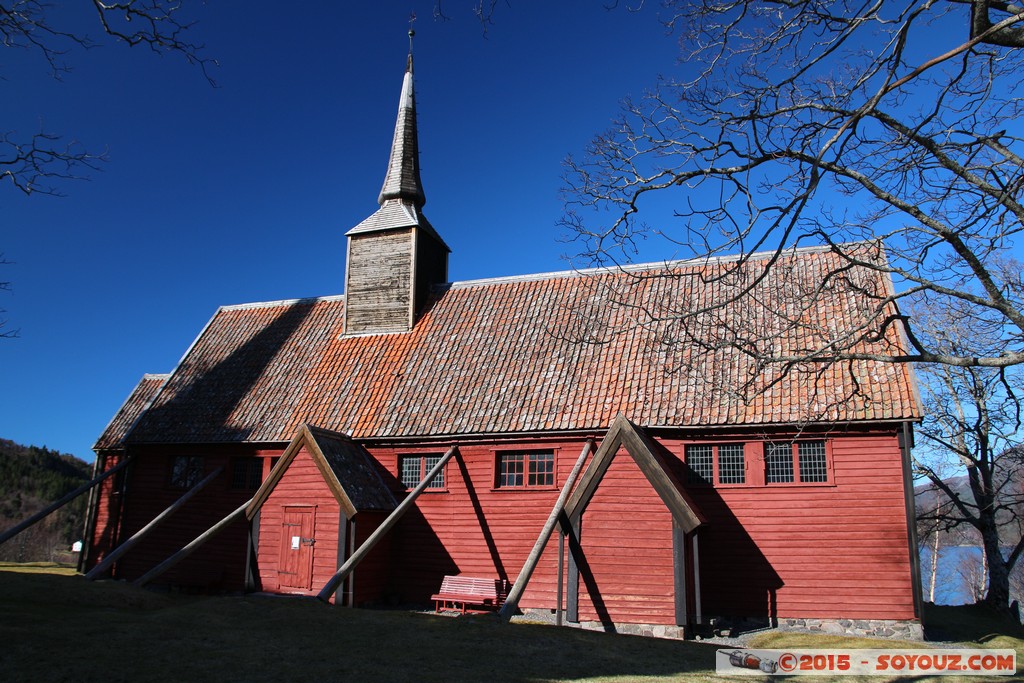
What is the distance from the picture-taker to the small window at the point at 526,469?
61.7 ft

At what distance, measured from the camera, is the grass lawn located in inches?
363

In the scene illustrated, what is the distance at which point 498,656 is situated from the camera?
11.0 meters

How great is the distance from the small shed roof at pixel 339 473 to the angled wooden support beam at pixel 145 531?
8.13 ft

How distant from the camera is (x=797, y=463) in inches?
672

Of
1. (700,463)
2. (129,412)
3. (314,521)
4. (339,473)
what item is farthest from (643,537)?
(129,412)

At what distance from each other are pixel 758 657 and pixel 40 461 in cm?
5337

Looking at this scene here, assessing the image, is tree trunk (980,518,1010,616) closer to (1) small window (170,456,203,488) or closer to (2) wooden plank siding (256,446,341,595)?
(2) wooden plank siding (256,446,341,595)

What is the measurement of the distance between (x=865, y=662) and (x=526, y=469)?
873 cm

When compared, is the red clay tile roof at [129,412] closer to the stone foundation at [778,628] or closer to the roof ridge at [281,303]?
the roof ridge at [281,303]

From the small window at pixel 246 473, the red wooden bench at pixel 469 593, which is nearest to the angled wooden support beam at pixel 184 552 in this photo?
the small window at pixel 246 473

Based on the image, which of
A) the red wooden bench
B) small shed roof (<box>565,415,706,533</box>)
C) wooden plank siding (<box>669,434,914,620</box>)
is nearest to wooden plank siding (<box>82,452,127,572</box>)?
the red wooden bench

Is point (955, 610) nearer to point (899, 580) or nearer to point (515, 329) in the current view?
point (899, 580)

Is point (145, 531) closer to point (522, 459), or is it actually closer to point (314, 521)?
point (314, 521)

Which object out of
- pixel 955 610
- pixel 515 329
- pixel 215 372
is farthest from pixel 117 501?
pixel 955 610
